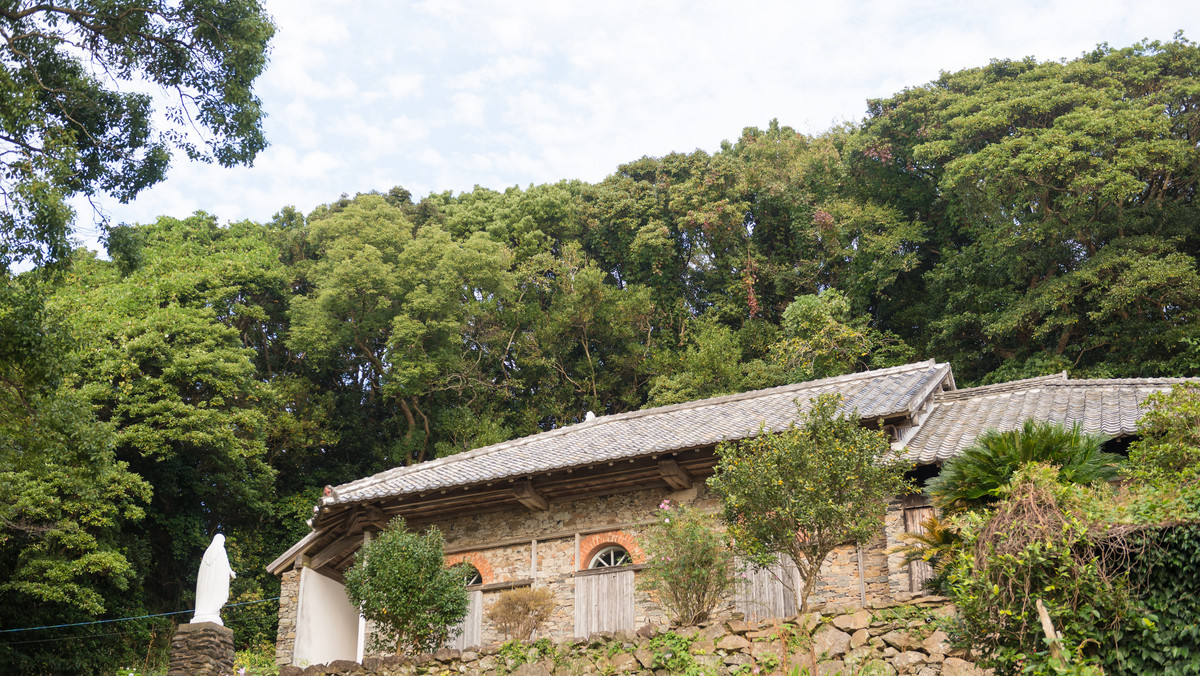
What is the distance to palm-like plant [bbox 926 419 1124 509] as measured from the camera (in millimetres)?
7988

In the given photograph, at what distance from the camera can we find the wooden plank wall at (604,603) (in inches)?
483

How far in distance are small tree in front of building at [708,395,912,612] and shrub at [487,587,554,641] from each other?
3255mm

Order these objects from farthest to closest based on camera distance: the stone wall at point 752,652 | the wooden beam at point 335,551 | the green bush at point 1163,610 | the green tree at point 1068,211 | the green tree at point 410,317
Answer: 1. the green tree at point 410,317
2. the green tree at point 1068,211
3. the wooden beam at point 335,551
4. the stone wall at point 752,652
5. the green bush at point 1163,610

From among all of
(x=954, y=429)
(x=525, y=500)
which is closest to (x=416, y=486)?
(x=525, y=500)

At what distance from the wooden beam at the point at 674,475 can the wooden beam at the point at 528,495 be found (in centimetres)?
193

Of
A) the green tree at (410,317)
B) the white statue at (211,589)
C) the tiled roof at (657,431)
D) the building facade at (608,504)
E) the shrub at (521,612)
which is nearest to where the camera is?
the building facade at (608,504)

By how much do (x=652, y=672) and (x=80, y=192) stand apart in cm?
998

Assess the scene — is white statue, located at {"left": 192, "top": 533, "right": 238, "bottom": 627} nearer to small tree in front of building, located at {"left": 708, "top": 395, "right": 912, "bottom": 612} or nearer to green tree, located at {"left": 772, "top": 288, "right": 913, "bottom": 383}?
small tree in front of building, located at {"left": 708, "top": 395, "right": 912, "bottom": 612}

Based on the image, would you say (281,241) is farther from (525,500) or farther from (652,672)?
(652,672)

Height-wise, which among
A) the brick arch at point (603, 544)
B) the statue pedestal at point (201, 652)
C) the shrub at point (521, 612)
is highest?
the brick arch at point (603, 544)

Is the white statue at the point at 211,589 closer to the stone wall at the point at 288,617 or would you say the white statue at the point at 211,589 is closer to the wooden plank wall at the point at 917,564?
the stone wall at the point at 288,617

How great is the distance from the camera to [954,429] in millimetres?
12578

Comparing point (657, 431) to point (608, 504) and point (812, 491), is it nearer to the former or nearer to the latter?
point (608, 504)

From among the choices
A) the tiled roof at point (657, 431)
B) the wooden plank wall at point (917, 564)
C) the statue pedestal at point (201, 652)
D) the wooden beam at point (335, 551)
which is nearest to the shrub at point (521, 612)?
the tiled roof at point (657, 431)
